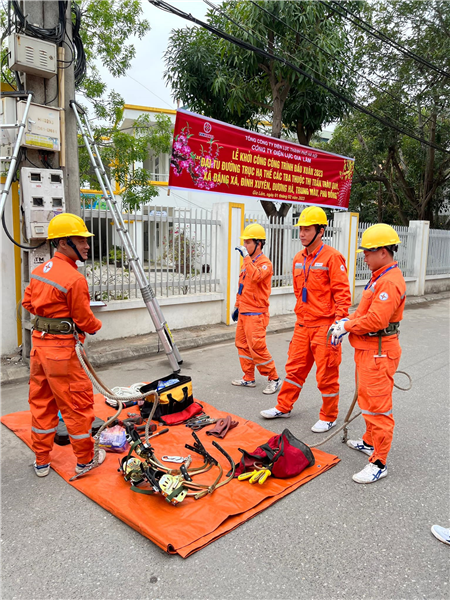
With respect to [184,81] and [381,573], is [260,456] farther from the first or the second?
[184,81]

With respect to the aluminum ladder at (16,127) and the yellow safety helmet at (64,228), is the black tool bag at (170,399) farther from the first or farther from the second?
the aluminum ladder at (16,127)

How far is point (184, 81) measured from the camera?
A: 11.4m

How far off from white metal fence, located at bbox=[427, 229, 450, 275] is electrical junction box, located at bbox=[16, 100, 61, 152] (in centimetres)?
1359

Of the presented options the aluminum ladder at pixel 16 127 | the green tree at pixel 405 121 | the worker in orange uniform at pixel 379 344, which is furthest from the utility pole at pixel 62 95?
the green tree at pixel 405 121

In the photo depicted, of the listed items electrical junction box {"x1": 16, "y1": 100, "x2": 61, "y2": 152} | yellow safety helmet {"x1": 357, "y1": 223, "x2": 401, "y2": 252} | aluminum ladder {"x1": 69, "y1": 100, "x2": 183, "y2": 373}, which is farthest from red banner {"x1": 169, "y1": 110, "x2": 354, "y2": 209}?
yellow safety helmet {"x1": 357, "y1": 223, "x2": 401, "y2": 252}

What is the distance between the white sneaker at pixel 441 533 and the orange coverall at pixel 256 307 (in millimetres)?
2713

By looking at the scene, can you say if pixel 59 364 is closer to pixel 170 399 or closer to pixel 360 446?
pixel 170 399

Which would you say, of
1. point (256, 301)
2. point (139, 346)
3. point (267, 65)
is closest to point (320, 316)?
point (256, 301)

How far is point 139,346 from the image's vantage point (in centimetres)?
695

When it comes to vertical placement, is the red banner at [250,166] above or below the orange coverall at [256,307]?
above

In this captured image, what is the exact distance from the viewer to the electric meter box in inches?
203

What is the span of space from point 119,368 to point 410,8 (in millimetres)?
14431

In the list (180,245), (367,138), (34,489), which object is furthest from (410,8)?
(34,489)

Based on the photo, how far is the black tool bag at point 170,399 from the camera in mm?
4305
